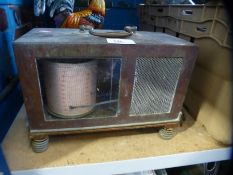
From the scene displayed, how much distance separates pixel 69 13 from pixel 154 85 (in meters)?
0.49

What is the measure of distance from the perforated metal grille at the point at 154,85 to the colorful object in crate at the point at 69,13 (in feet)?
1.46

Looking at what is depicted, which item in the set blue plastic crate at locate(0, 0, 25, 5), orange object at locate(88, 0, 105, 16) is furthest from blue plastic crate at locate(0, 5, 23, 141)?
orange object at locate(88, 0, 105, 16)

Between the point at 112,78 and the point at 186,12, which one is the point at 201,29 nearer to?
the point at 186,12

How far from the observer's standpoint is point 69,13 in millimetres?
819

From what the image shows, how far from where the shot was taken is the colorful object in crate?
31.6 inches

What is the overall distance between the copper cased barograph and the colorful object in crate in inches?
11.3

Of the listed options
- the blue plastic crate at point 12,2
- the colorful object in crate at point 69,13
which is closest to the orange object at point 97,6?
the colorful object in crate at point 69,13

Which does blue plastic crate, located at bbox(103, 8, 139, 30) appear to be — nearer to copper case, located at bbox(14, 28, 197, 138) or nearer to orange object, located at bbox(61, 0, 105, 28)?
orange object, located at bbox(61, 0, 105, 28)

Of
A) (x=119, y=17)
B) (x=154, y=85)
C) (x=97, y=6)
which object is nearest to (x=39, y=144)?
(x=154, y=85)

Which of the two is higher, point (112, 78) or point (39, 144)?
point (112, 78)

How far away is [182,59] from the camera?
521 millimetres

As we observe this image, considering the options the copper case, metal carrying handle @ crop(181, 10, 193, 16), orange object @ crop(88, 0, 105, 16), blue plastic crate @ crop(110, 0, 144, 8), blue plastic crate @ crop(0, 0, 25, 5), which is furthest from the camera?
blue plastic crate @ crop(110, 0, 144, 8)

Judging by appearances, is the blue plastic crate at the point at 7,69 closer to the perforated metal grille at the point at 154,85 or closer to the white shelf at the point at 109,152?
the white shelf at the point at 109,152

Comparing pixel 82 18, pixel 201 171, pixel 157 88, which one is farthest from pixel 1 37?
pixel 201 171
